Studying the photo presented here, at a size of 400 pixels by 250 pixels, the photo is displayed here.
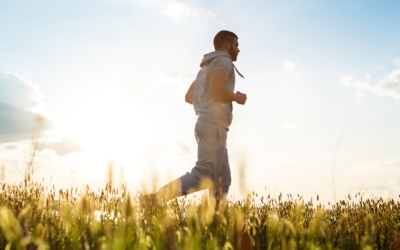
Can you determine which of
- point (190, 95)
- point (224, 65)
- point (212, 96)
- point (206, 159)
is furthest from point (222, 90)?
point (190, 95)

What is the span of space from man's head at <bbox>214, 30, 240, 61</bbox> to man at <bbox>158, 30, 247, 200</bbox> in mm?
204

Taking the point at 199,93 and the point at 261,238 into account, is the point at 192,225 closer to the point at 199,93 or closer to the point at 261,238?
the point at 261,238

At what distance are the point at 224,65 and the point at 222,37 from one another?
648 millimetres

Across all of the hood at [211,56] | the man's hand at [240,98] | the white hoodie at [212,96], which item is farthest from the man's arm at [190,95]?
the man's hand at [240,98]

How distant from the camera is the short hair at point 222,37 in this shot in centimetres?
412

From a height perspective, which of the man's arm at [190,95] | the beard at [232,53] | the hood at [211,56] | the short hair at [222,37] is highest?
the short hair at [222,37]

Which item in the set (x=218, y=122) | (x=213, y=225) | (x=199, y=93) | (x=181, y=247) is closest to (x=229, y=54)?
(x=199, y=93)

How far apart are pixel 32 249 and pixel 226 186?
8.63 feet

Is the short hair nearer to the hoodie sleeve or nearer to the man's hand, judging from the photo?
the hoodie sleeve

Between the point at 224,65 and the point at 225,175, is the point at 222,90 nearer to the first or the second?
the point at 224,65

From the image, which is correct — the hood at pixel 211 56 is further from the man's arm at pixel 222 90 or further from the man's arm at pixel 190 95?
the man's arm at pixel 190 95

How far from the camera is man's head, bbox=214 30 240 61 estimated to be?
409cm

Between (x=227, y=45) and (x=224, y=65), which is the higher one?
(x=227, y=45)

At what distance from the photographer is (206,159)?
354 centimetres
